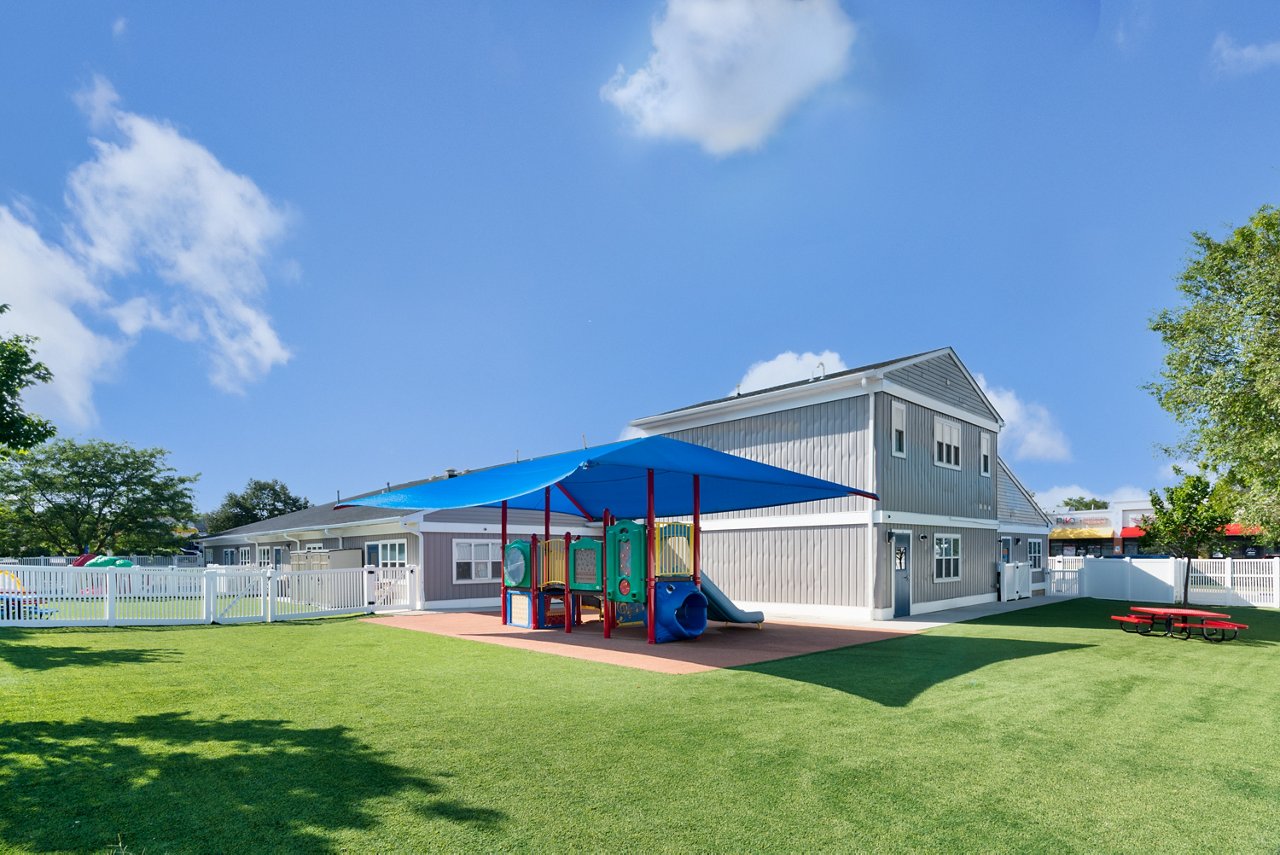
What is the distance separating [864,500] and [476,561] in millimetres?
10904

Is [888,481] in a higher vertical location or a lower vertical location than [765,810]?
higher

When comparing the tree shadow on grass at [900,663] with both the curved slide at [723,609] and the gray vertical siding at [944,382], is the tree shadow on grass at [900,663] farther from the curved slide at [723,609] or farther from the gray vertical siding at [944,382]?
the gray vertical siding at [944,382]

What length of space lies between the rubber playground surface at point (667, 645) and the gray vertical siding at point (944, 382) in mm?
6319

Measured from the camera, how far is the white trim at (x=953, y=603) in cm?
1729

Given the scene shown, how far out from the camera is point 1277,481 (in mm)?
16438

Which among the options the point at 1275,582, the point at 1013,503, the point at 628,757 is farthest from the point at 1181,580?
the point at 628,757

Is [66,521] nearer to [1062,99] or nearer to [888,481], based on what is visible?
[888,481]

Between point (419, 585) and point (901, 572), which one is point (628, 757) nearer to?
point (901, 572)

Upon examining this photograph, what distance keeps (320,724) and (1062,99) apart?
52.9 ft

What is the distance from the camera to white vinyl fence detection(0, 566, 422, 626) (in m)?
14.0

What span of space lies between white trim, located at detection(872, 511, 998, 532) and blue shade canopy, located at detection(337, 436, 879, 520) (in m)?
1.65

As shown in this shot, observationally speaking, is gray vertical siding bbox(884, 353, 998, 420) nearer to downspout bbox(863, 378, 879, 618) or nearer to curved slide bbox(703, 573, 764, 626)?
downspout bbox(863, 378, 879, 618)

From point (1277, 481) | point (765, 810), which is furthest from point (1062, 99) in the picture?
point (765, 810)

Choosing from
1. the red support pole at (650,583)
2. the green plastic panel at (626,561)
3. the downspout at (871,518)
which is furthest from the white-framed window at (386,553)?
the downspout at (871,518)
